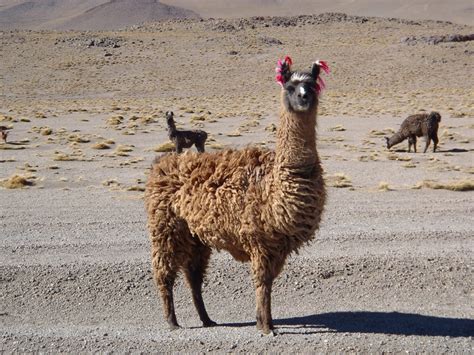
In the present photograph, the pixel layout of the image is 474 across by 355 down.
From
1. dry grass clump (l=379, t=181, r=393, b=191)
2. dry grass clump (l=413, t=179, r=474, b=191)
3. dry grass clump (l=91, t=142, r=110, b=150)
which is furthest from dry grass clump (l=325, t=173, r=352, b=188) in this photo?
dry grass clump (l=91, t=142, r=110, b=150)

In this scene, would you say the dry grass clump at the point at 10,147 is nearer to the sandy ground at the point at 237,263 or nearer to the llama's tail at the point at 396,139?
the sandy ground at the point at 237,263

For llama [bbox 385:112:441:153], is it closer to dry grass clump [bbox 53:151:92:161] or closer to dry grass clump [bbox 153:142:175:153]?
dry grass clump [bbox 153:142:175:153]

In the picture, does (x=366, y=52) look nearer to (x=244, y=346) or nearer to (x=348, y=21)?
(x=348, y=21)

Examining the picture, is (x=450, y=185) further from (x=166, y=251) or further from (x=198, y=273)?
(x=166, y=251)

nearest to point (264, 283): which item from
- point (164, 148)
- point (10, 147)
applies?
point (164, 148)

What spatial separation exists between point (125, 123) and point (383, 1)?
581ft

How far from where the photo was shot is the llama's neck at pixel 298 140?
19.0ft

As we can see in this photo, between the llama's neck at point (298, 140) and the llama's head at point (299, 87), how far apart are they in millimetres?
88

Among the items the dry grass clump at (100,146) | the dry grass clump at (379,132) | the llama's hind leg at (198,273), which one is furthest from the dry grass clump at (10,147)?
the llama's hind leg at (198,273)

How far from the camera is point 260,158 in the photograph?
20.9 feet

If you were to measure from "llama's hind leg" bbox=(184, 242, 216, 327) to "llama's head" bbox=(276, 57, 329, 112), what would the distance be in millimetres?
1993

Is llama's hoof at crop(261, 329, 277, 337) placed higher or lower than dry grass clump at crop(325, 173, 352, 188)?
higher

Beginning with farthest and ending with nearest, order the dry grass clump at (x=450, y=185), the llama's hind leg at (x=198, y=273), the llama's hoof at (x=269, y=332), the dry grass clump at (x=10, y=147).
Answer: the dry grass clump at (x=10, y=147), the dry grass clump at (x=450, y=185), the llama's hind leg at (x=198, y=273), the llama's hoof at (x=269, y=332)

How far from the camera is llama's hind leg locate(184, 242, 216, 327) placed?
22.7ft
